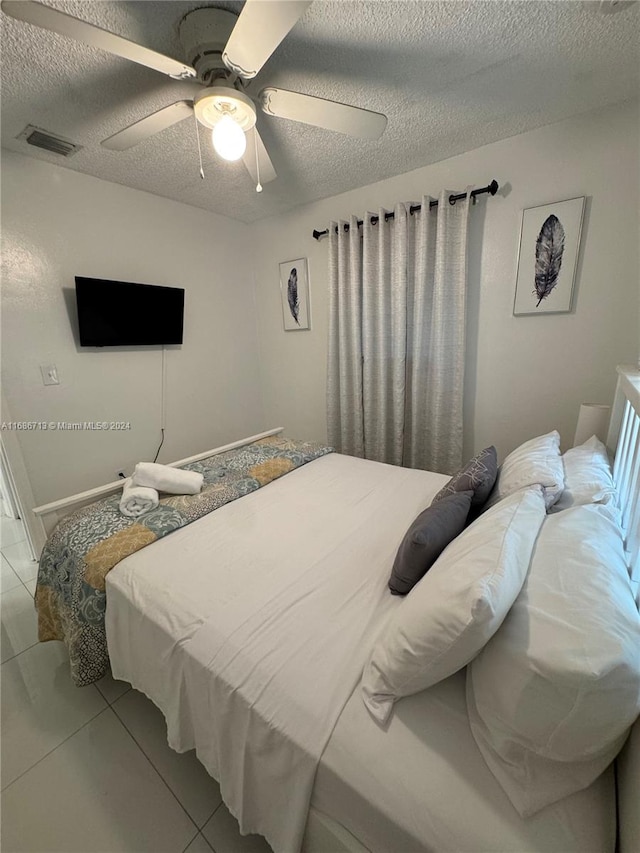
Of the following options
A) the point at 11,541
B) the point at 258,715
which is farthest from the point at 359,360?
the point at 11,541

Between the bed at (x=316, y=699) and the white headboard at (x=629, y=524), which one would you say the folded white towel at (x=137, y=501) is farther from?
the white headboard at (x=629, y=524)

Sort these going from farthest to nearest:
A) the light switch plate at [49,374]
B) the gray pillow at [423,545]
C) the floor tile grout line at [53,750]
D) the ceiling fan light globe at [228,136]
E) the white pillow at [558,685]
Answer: the light switch plate at [49,374]
the ceiling fan light globe at [228,136]
the floor tile grout line at [53,750]
the gray pillow at [423,545]
the white pillow at [558,685]

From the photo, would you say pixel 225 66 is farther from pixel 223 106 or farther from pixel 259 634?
pixel 259 634

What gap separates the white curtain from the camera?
2215 mm

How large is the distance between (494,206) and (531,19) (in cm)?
94

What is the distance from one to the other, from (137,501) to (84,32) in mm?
1575

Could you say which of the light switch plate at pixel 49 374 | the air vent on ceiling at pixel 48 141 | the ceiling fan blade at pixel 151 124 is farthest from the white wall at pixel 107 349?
the ceiling fan blade at pixel 151 124

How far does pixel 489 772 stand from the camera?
0.63 meters

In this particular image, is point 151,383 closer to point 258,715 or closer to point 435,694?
point 258,715

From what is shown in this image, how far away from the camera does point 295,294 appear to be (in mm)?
3018

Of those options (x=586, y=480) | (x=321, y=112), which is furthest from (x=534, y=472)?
(x=321, y=112)

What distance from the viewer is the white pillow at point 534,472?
3.78 ft

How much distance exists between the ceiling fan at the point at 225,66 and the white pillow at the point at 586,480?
1.56 metres

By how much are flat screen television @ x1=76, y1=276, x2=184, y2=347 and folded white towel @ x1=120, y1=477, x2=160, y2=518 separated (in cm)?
127
